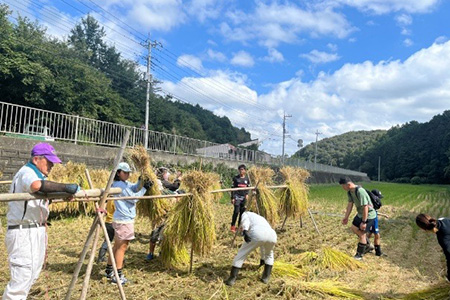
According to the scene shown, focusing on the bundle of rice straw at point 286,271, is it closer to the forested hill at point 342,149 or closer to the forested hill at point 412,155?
the forested hill at point 412,155

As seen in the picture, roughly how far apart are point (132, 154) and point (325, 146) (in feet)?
410

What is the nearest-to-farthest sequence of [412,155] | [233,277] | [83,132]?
1. [233,277]
2. [83,132]
3. [412,155]

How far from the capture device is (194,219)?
5199 millimetres

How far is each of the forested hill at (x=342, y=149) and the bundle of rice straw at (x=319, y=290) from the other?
90.8 metres

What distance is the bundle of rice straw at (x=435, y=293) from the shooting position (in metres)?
4.05

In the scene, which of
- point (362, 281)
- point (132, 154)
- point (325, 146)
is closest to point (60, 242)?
point (132, 154)

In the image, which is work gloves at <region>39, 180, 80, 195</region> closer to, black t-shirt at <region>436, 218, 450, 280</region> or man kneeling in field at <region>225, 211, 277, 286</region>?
man kneeling in field at <region>225, 211, 277, 286</region>

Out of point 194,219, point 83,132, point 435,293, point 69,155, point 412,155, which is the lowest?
point 435,293

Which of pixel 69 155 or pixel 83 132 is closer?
pixel 69 155

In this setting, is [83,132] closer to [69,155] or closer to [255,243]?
[69,155]

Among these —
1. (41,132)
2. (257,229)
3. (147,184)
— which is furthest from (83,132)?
(257,229)

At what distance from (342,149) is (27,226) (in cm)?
12559

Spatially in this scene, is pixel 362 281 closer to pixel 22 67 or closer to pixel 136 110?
pixel 22 67

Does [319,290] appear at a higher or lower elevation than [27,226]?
lower
